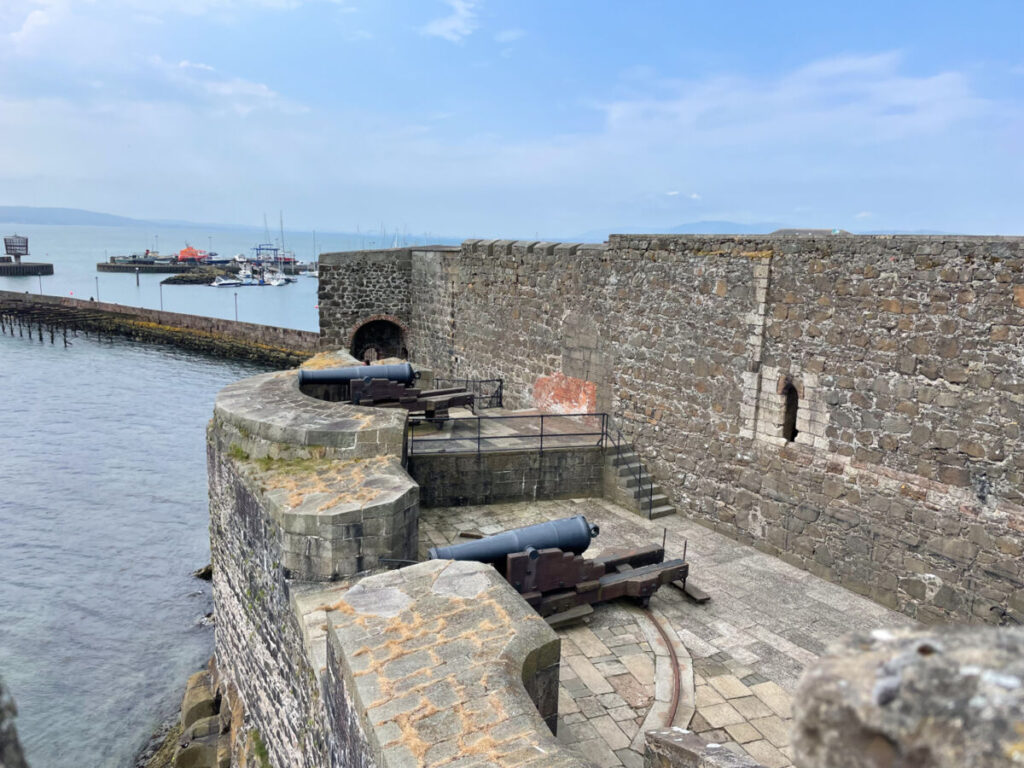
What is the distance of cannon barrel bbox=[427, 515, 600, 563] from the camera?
20.8 feet

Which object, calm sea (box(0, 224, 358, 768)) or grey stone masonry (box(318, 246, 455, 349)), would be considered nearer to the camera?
calm sea (box(0, 224, 358, 768))

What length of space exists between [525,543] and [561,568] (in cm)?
45

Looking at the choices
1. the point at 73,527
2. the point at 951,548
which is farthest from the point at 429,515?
the point at 73,527

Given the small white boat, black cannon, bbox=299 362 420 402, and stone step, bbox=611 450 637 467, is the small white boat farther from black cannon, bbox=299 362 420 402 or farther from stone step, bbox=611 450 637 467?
stone step, bbox=611 450 637 467

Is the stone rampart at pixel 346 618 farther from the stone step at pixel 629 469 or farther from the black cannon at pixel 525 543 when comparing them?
the stone step at pixel 629 469

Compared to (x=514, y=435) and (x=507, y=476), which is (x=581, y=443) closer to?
(x=514, y=435)

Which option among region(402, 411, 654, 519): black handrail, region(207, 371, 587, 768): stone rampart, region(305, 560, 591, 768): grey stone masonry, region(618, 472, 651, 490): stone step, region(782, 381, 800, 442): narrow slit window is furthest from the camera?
region(618, 472, 651, 490): stone step

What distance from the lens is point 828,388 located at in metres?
8.51

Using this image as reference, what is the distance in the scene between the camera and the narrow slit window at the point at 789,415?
913 cm

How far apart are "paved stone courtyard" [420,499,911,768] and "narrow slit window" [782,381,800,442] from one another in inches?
62.9

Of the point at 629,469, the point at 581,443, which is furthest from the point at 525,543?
the point at 581,443

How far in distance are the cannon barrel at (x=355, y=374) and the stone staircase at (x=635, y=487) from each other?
3.40 metres

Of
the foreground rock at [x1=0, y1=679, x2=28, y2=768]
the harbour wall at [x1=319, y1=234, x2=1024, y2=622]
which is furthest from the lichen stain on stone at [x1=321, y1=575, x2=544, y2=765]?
the harbour wall at [x1=319, y1=234, x2=1024, y2=622]

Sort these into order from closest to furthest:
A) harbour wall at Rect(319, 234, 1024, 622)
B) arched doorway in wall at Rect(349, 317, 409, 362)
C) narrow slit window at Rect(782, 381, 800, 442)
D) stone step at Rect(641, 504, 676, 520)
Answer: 1. harbour wall at Rect(319, 234, 1024, 622)
2. narrow slit window at Rect(782, 381, 800, 442)
3. stone step at Rect(641, 504, 676, 520)
4. arched doorway in wall at Rect(349, 317, 409, 362)
